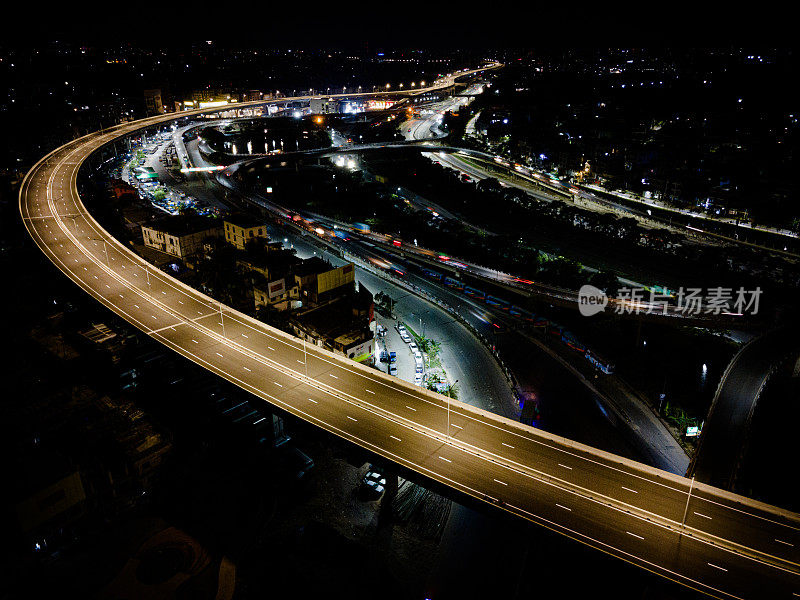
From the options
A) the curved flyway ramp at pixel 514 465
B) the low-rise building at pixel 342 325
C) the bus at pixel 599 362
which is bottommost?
the bus at pixel 599 362

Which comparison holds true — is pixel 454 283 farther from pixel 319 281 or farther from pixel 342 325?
pixel 342 325

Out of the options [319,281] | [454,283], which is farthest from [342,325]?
[454,283]

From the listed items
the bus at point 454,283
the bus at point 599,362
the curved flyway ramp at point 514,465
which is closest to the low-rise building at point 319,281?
the curved flyway ramp at point 514,465

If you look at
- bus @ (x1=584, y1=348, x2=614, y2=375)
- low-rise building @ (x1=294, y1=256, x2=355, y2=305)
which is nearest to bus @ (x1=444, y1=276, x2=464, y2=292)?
low-rise building @ (x1=294, y1=256, x2=355, y2=305)

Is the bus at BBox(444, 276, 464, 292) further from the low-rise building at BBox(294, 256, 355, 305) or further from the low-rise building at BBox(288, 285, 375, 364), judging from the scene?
the low-rise building at BBox(294, 256, 355, 305)

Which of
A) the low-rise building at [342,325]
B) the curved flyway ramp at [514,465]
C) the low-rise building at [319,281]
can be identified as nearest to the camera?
the curved flyway ramp at [514,465]

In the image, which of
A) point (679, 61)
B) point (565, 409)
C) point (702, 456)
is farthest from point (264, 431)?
point (679, 61)

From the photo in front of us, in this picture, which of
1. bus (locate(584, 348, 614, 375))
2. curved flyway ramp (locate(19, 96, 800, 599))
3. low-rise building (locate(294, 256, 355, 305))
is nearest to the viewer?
curved flyway ramp (locate(19, 96, 800, 599))

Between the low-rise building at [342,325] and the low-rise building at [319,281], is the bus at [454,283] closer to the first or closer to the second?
the low-rise building at [342,325]

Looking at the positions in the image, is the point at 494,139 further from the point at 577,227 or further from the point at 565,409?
the point at 565,409
